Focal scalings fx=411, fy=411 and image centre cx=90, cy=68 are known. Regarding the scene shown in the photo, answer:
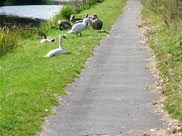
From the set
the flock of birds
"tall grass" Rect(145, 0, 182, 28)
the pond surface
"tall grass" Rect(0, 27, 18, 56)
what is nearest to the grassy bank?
"tall grass" Rect(145, 0, 182, 28)

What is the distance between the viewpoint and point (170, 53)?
14.4 meters

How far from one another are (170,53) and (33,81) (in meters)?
5.47

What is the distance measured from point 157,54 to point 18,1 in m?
41.9

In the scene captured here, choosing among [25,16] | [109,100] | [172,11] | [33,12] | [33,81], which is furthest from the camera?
[33,12]

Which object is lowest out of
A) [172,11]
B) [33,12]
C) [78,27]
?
[33,12]

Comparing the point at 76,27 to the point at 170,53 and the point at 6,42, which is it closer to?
the point at 6,42

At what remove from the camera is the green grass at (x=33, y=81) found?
800cm

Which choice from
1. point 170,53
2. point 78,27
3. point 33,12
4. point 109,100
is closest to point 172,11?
point 78,27

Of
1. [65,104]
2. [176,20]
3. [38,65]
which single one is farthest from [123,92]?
[176,20]

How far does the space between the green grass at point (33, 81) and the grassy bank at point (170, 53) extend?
254 cm

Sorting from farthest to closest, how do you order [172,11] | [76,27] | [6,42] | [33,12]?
[33,12] < [76,27] < [172,11] < [6,42]

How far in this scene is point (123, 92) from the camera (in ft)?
33.6

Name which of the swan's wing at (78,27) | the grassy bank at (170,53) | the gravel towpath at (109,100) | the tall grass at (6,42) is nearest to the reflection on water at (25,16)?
the swan's wing at (78,27)

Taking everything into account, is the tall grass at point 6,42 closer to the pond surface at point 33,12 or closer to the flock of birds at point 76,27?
the flock of birds at point 76,27
